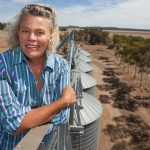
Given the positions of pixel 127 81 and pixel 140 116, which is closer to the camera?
pixel 140 116

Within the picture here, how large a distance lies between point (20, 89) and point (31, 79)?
0.18 metres

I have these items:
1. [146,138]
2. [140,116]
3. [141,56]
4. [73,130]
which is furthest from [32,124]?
[141,56]

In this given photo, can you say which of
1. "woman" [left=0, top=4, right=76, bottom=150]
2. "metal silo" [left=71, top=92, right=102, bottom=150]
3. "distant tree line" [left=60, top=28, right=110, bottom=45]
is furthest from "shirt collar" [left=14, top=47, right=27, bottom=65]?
"distant tree line" [left=60, top=28, right=110, bottom=45]

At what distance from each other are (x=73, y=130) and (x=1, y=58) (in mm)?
2447

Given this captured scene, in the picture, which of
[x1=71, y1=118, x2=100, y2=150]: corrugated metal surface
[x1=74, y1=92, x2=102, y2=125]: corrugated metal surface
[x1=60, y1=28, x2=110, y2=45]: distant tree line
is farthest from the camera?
[x1=60, y1=28, x2=110, y2=45]: distant tree line

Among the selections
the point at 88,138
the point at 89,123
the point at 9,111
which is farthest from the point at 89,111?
the point at 9,111

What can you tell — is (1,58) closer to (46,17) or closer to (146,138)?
(46,17)

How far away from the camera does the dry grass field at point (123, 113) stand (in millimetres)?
27547

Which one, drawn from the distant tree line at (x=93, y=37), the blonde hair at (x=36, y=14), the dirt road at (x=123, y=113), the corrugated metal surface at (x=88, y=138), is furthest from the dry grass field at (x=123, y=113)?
the distant tree line at (x=93, y=37)

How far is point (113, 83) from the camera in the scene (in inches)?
1873

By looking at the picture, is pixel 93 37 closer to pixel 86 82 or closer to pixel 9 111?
pixel 86 82

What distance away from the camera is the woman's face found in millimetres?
3496

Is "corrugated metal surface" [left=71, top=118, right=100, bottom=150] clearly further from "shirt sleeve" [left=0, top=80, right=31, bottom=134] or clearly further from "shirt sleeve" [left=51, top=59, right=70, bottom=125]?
"shirt sleeve" [left=0, top=80, right=31, bottom=134]

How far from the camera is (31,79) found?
140 inches
